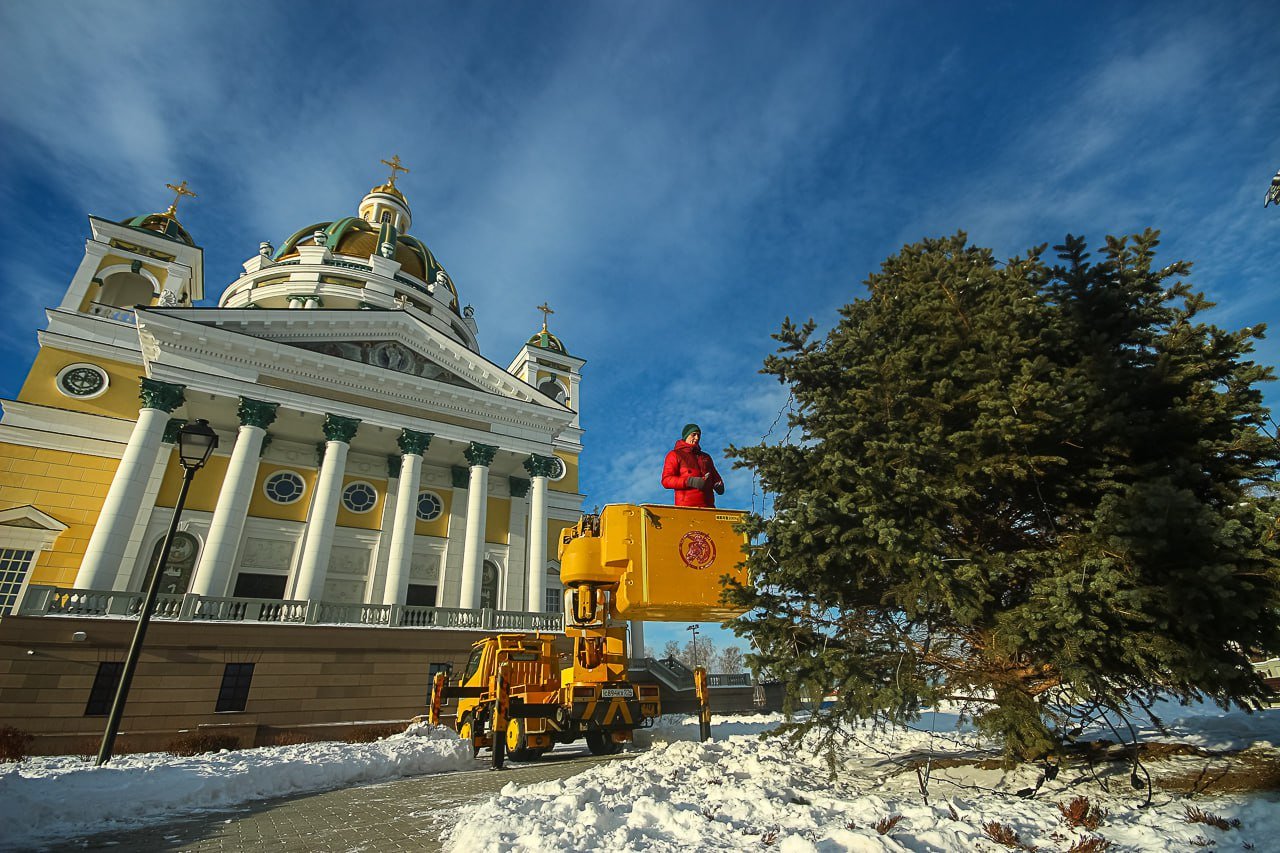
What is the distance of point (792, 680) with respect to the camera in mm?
6445

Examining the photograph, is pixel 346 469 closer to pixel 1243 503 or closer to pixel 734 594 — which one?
pixel 734 594

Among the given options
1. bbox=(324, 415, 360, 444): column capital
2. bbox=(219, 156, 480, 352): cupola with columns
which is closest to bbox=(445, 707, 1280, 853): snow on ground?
bbox=(324, 415, 360, 444): column capital

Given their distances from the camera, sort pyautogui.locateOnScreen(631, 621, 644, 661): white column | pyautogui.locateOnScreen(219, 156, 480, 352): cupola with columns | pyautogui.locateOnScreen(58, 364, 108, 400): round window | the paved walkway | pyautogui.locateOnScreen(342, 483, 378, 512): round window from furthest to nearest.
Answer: pyautogui.locateOnScreen(219, 156, 480, 352): cupola with columns
pyautogui.locateOnScreen(631, 621, 644, 661): white column
pyautogui.locateOnScreen(342, 483, 378, 512): round window
pyautogui.locateOnScreen(58, 364, 108, 400): round window
the paved walkway

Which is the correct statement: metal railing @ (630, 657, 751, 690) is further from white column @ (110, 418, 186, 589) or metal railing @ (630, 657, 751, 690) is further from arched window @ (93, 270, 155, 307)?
arched window @ (93, 270, 155, 307)

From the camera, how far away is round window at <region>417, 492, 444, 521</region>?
2670 centimetres

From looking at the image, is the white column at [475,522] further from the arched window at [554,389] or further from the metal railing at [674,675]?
the arched window at [554,389]

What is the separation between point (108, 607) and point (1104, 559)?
22475 millimetres

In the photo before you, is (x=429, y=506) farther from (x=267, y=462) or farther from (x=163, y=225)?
(x=163, y=225)

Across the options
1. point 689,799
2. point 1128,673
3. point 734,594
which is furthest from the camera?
point 734,594

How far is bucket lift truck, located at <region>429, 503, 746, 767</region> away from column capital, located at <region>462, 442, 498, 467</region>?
12.2 metres

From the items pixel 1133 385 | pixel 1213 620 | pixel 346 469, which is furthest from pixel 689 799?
pixel 346 469

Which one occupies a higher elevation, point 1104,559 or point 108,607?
point 108,607

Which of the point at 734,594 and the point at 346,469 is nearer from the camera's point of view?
the point at 734,594

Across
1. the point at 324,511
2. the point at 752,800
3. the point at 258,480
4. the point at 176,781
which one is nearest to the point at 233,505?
the point at 324,511
